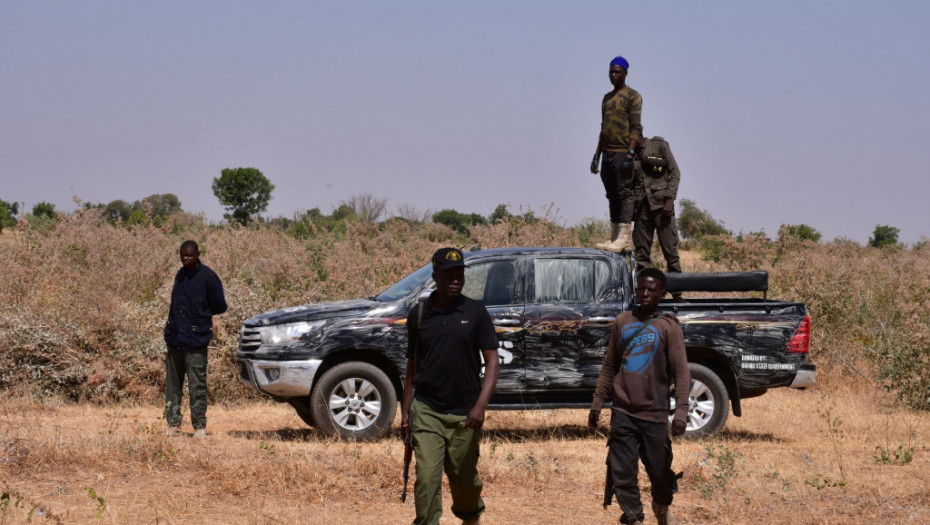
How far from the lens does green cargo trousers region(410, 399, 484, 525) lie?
5.75 meters

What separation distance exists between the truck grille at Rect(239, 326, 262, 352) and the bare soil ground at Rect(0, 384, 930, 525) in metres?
0.96

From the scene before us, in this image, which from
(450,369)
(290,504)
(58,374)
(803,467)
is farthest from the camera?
(58,374)

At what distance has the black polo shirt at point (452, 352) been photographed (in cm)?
582

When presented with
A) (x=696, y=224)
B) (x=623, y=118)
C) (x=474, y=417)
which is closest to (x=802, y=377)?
(x=623, y=118)

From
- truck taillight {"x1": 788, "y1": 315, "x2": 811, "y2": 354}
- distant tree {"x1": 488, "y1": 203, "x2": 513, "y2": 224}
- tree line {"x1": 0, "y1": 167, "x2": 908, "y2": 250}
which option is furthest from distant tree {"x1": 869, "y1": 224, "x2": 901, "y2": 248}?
truck taillight {"x1": 788, "y1": 315, "x2": 811, "y2": 354}

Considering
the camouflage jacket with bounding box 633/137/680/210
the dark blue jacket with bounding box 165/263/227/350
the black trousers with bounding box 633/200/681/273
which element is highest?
the camouflage jacket with bounding box 633/137/680/210

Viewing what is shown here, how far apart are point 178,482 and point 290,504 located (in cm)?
111

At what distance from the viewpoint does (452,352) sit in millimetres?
5812

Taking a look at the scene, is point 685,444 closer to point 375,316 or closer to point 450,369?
point 375,316

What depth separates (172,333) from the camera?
1030 cm

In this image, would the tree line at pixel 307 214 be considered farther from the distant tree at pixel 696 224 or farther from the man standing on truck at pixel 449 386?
the man standing on truck at pixel 449 386

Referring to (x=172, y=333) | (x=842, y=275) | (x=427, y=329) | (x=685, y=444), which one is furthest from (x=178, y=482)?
(x=842, y=275)

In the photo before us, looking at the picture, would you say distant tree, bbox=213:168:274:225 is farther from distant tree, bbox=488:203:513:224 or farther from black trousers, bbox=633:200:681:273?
black trousers, bbox=633:200:681:273

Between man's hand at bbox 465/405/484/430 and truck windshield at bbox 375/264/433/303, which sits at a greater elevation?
truck windshield at bbox 375/264/433/303
